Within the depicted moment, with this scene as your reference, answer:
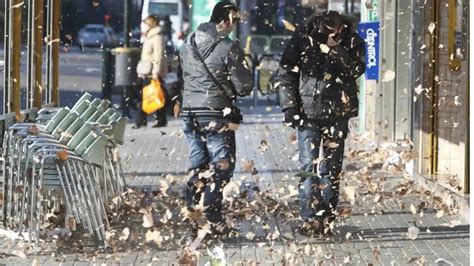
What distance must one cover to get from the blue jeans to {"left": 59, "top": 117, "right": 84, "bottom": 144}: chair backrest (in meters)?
0.79

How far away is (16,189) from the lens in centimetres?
916

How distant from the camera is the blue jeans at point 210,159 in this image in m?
9.11

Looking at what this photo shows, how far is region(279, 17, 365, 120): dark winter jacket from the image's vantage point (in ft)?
30.1

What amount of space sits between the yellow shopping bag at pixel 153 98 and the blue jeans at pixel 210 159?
10.2 m

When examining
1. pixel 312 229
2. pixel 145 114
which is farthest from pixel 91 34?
pixel 312 229

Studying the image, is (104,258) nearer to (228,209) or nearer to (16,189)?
(16,189)

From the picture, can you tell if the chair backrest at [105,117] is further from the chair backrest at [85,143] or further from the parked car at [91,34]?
the parked car at [91,34]

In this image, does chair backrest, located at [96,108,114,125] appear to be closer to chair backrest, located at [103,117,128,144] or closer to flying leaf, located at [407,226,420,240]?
chair backrest, located at [103,117,128,144]

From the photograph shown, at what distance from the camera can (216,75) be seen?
29.8ft

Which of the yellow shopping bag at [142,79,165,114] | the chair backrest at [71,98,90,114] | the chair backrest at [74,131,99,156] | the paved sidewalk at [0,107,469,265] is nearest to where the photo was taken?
the paved sidewalk at [0,107,469,265]

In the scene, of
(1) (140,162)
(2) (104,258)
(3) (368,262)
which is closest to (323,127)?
(3) (368,262)

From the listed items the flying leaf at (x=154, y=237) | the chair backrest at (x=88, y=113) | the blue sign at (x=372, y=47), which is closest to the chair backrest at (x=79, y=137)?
the flying leaf at (x=154, y=237)

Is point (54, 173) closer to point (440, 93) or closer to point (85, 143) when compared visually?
point (85, 143)

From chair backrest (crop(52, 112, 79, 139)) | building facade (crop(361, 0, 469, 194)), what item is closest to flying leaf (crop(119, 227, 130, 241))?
chair backrest (crop(52, 112, 79, 139))
